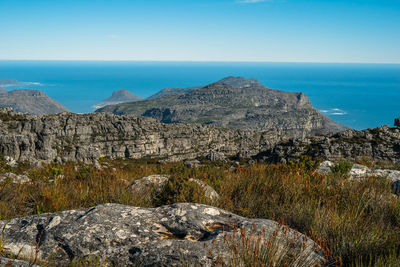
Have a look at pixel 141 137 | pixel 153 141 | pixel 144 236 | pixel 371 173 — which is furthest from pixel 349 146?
pixel 141 137

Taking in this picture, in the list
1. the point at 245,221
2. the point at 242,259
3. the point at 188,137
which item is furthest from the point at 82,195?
the point at 188,137

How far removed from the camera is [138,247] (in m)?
3.30

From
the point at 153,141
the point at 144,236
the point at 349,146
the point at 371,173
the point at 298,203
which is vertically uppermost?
the point at 144,236

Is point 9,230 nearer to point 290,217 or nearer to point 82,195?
point 82,195

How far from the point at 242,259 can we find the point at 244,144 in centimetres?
10925

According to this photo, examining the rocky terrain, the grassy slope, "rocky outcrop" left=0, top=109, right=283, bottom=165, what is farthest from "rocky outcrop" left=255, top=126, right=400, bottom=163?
the grassy slope

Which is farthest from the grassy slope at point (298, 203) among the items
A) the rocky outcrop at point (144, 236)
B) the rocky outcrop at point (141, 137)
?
the rocky outcrop at point (141, 137)

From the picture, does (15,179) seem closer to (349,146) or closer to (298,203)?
(298,203)

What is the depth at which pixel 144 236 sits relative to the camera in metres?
3.58

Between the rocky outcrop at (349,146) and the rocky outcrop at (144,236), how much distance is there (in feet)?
141

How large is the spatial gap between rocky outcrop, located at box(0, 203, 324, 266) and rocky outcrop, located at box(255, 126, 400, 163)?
4301 cm

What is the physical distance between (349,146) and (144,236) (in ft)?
197

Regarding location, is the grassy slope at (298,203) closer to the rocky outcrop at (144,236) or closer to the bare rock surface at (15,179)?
the rocky outcrop at (144,236)

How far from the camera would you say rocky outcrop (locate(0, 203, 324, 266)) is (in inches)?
120
